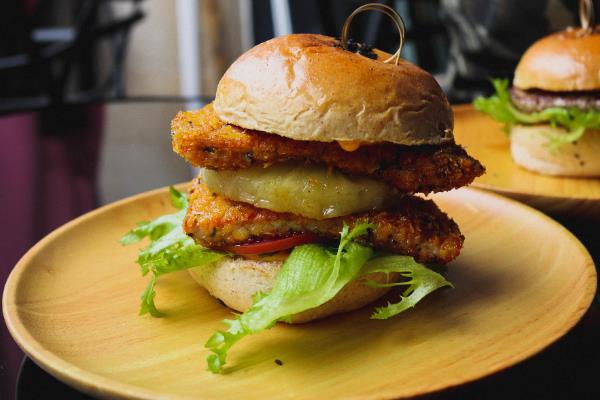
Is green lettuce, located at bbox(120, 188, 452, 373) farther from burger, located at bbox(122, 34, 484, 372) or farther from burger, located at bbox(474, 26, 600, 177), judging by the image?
burger, located at bbox(474, 26, 600, 177)

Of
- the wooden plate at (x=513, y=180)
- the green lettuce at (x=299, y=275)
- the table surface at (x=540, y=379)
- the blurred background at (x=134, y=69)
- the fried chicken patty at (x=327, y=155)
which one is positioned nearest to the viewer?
the table surface at (x=540, y=379)

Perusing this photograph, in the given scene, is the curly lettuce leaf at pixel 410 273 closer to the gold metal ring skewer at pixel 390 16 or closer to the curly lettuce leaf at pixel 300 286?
the curly lettuce leaf at pixel 300 286

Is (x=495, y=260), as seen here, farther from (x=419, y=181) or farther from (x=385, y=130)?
(x=385, y=130)

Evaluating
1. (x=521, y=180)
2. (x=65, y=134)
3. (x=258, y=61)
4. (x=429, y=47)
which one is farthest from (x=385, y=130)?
(x=429, y=47)

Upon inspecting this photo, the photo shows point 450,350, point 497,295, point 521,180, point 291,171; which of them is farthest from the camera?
point 521,180

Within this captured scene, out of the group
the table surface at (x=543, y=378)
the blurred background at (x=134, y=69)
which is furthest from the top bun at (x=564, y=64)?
the blurred background at (x=134, y=69)

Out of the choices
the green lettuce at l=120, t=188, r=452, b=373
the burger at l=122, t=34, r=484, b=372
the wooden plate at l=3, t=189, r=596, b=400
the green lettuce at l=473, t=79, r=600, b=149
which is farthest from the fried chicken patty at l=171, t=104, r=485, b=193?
the green lettuce at l=473, t=79, r=600, b=149
